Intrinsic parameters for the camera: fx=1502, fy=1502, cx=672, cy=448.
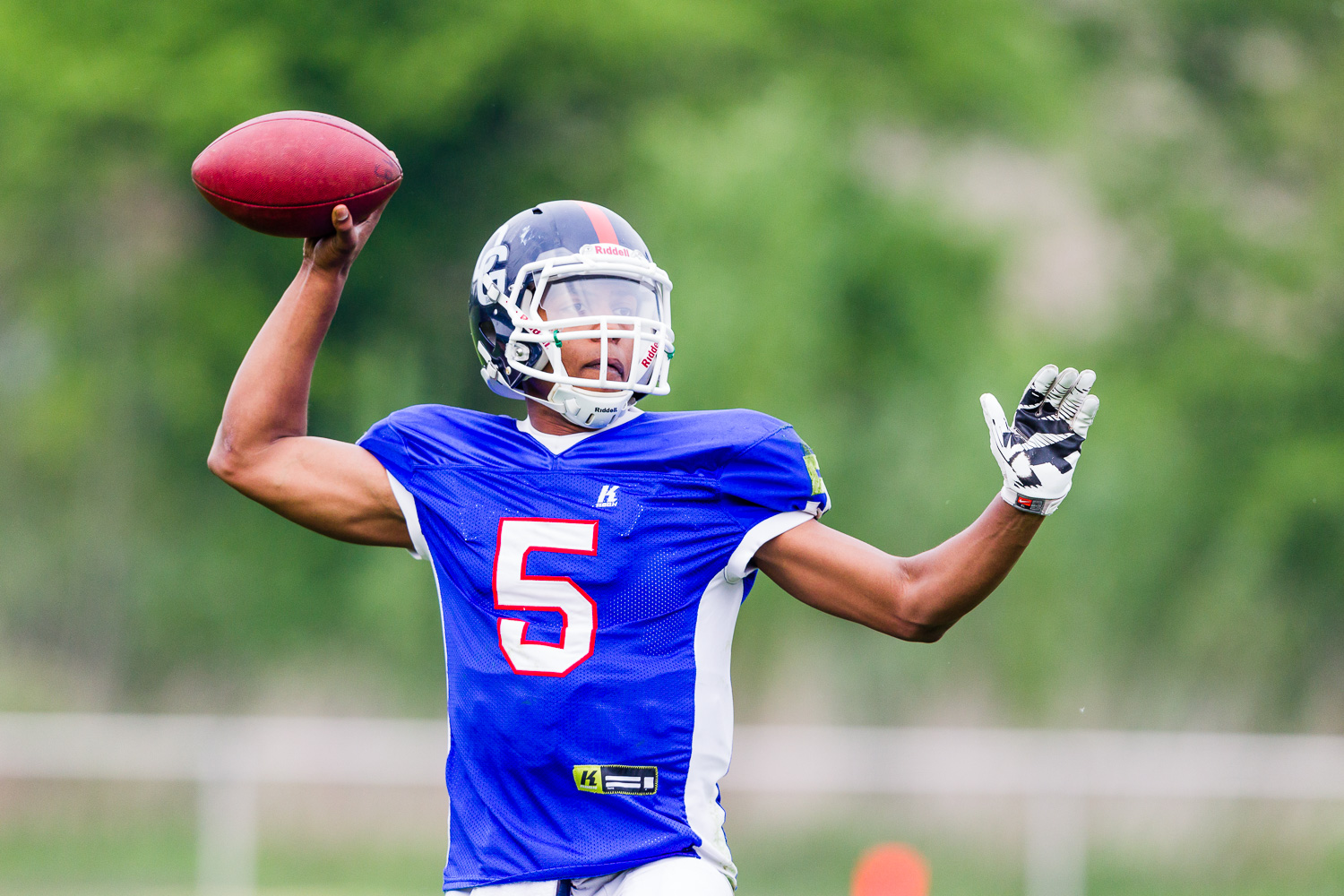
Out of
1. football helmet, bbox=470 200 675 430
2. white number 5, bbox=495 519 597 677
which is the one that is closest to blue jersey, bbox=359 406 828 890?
white number 5, bbox=495 519 597 677

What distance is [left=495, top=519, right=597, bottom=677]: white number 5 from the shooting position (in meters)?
2.57

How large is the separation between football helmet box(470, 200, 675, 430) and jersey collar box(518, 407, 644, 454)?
20mm

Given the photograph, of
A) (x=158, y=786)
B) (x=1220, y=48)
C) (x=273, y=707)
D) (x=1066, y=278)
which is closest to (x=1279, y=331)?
(x=1066, y=278)

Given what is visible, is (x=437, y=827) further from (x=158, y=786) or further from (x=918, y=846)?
(x=918, y=846)

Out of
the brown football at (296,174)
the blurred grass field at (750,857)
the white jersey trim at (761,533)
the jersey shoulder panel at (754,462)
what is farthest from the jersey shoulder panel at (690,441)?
the blurred grass field at (750,857)

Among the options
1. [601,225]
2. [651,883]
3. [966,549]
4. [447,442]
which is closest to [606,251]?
[601,225]

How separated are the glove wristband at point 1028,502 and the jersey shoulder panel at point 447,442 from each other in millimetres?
827

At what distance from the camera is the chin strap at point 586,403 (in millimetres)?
2734

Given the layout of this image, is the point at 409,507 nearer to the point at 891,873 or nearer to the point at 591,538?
the point at 591,538

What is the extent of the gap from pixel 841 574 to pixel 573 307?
71cm

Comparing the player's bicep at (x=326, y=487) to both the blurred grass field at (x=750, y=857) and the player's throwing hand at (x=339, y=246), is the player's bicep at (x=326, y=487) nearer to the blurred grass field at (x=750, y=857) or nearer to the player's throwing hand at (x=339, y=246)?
the player's throwing hand at (x=339, y=246)

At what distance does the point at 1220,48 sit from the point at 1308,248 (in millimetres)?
2246

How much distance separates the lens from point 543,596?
2.60m

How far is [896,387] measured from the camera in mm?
12289
